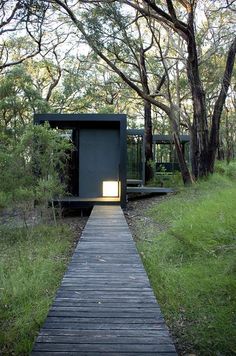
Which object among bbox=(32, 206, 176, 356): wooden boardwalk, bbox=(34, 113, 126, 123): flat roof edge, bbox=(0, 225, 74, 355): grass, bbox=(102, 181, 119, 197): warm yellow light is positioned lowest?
bbox=(0, 225, 74, 355): grass

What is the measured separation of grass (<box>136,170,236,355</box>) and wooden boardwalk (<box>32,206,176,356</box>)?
420mm

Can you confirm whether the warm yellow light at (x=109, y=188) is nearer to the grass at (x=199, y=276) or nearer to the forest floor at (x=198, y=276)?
the forest floor at (x=198, y=276)

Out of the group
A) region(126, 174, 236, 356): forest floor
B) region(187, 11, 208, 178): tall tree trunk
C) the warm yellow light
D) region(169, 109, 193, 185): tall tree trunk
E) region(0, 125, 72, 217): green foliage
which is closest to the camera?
region(126, 174, 236, 356): forest floor

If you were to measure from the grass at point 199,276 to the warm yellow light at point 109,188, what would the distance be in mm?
4801

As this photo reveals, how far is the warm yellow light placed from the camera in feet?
40.8

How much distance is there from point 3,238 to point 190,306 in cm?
482

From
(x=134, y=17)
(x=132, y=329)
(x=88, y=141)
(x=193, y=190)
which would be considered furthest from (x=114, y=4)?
(x=132, y=329)

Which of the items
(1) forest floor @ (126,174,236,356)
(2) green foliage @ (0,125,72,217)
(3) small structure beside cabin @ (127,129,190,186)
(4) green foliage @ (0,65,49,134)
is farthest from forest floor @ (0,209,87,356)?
(4) green foliage @ (0,65,49,134)

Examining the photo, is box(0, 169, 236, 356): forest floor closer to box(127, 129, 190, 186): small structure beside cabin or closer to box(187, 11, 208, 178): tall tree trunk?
box(187, 11, 208, 178): tall tree trunk

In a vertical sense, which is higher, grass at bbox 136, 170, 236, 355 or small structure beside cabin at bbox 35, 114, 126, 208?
small structure beside cabin at bbox 35, 114, 126, 208

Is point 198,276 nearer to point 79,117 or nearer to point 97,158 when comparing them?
point 79,117

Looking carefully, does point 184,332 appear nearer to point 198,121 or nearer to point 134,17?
point 198,121

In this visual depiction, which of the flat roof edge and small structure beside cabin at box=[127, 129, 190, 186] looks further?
small structure beside cabin at box=[127, 129, 190, 186]

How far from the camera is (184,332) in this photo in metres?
3.88
